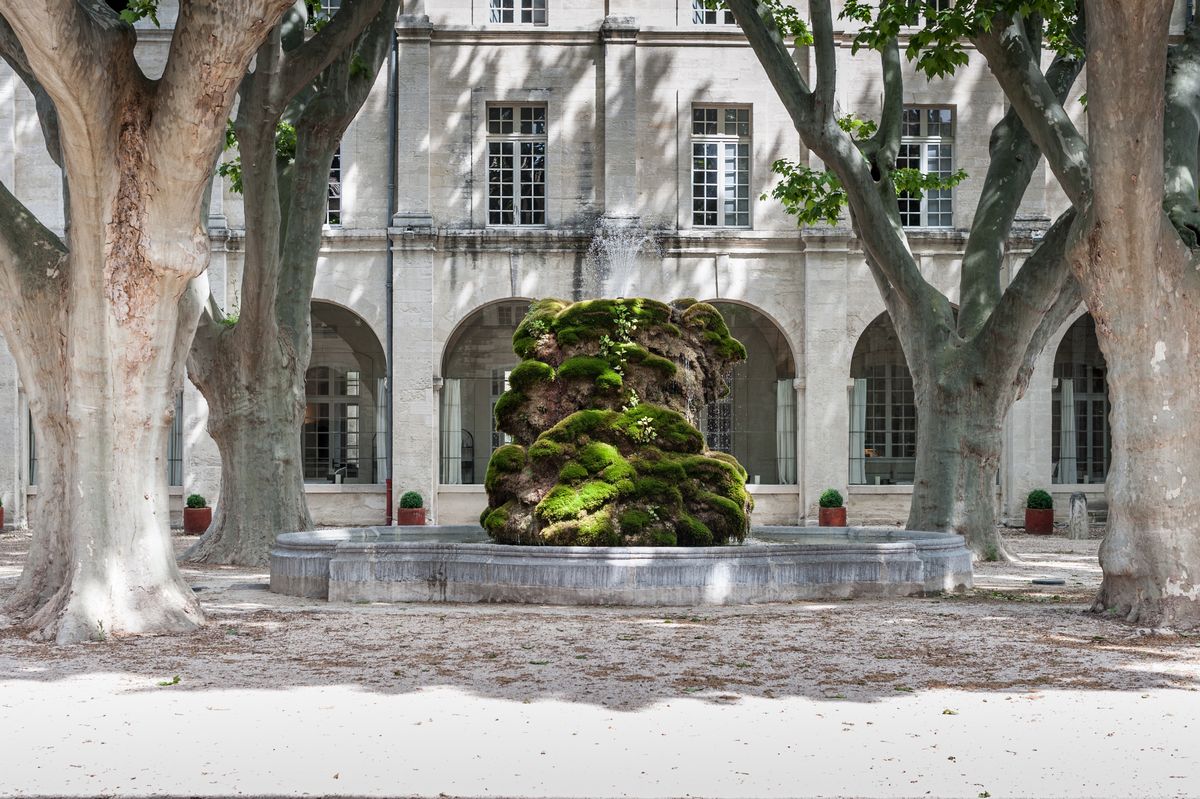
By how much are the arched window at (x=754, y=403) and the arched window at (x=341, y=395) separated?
7.02m

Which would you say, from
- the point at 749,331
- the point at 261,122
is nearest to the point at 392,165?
→ the point at 749,331

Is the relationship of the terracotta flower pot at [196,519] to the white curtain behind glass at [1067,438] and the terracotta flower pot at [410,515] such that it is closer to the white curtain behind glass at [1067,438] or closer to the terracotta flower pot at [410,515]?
the terracotta flower pot at [410,515]

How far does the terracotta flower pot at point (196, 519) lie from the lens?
71.1 feet

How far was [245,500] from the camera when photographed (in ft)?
51.4

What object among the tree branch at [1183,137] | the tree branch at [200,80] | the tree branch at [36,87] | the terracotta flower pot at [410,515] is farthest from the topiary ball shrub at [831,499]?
the tree branch at [200,80]

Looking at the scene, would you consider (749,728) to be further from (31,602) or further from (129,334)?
(31,602)

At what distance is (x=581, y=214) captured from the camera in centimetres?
2381

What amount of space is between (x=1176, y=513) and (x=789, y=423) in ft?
50.0

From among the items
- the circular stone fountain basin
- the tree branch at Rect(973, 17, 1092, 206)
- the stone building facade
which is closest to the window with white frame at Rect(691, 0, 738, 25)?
the stone building facade

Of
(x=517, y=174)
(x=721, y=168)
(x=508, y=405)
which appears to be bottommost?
(x=508, y=405)

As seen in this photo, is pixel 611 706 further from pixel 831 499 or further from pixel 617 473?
pixel 831 499

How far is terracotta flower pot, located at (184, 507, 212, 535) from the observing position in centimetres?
2167

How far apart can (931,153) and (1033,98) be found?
12.1 meters

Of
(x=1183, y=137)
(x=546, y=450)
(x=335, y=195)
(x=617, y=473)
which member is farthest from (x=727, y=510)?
(x=335, y=195)
